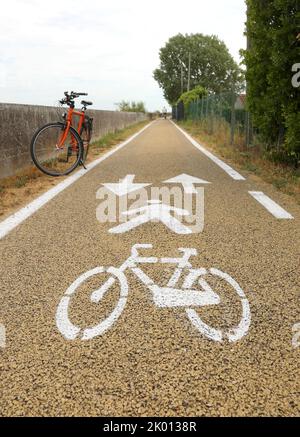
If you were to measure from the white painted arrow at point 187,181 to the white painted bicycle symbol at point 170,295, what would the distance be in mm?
2811

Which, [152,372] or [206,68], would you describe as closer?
[152,372]

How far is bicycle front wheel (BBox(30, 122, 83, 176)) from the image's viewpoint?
7398mm

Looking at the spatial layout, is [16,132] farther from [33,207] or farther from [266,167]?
[266,167]

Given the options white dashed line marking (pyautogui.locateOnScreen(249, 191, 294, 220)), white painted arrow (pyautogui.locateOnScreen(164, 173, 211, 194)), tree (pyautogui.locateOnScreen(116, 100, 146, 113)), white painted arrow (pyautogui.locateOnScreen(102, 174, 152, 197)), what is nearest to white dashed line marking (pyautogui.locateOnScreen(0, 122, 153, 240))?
white painted arrow (pyautogui.locateOnScreen(102, 174, 152, 197))

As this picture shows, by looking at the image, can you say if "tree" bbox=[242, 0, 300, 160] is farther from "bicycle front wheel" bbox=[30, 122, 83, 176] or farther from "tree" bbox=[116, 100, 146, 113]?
"tree" bbox=[116, 100, 146, 113]

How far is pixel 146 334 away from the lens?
2.20 meters

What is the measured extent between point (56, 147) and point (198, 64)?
89.2 metres

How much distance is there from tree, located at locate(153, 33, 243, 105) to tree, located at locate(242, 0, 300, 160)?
7920 centimetres

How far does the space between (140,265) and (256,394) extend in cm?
153

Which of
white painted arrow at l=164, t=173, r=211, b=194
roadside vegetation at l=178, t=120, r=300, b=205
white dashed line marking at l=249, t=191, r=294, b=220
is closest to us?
white dashed line marking at l=249, t=191, r=294, b=220

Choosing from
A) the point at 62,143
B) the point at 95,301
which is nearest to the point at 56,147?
the point at 62,143

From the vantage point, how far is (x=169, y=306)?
249cm

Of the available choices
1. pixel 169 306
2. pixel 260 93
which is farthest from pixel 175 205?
pixel 260 93

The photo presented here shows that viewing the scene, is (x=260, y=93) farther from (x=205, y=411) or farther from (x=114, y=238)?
(x=205, y=411)
